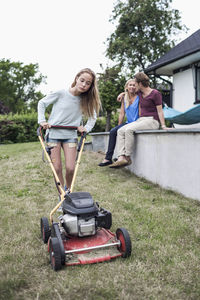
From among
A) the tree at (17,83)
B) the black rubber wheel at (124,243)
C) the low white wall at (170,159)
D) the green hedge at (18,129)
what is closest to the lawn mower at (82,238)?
the black rubber wheel at (124,243)

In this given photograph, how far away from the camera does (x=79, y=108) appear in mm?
3686

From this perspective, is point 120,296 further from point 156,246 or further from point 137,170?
point 137,170

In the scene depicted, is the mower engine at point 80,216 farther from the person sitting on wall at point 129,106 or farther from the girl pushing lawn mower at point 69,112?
the person sitting on wall at point 129,106

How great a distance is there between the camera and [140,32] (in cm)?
2227

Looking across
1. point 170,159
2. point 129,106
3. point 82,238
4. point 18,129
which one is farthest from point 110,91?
point 82,238

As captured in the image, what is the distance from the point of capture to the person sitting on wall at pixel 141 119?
534 centimetres

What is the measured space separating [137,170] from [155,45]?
19.0 m

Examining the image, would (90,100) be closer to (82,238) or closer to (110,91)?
(82,238)

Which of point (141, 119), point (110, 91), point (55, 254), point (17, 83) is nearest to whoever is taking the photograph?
point (55, 254)

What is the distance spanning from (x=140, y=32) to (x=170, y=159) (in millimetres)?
19792

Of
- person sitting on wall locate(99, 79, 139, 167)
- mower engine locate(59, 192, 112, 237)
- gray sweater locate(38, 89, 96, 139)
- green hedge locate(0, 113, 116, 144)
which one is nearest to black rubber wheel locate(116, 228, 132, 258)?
mower engine locate(59, 192, 112, 237)

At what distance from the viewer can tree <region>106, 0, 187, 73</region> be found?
71.4ft

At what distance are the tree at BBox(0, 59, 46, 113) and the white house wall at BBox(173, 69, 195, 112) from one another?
27318 millimetres

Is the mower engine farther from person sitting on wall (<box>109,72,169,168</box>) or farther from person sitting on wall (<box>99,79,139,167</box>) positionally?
person sitting on wall (<box>99,79,139,167</box>)
